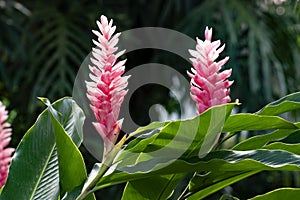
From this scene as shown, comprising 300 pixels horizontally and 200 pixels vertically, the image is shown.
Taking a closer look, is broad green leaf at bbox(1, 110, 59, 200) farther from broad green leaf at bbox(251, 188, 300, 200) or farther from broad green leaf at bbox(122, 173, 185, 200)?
broad green leaf at bbox(251, 188, 300, 200)

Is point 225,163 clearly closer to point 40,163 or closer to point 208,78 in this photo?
point 208,78

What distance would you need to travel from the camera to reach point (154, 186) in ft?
1.83

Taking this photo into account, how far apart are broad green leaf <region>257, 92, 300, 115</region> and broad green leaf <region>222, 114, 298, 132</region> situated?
23mm

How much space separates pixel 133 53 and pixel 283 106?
255cm

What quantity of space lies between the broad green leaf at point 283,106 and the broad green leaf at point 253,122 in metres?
0.02

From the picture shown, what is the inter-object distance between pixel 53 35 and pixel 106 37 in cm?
225

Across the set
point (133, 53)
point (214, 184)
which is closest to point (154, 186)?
point (214, 184)

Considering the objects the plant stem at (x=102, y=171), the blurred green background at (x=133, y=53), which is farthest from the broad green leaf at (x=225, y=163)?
the blurred green background at (x=133, y=53)

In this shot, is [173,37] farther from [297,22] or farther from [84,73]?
[297,22]

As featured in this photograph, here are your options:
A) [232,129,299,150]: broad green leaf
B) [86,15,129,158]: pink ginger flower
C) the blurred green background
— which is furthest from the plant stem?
the blurred green background

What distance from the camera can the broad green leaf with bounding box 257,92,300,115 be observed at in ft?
1.72

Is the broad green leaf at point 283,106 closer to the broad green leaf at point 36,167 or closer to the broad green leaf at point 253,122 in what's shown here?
the broad green leaf at point 253,122

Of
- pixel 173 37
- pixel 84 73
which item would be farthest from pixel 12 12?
pixel 173 37

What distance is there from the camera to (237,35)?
2627 mm
